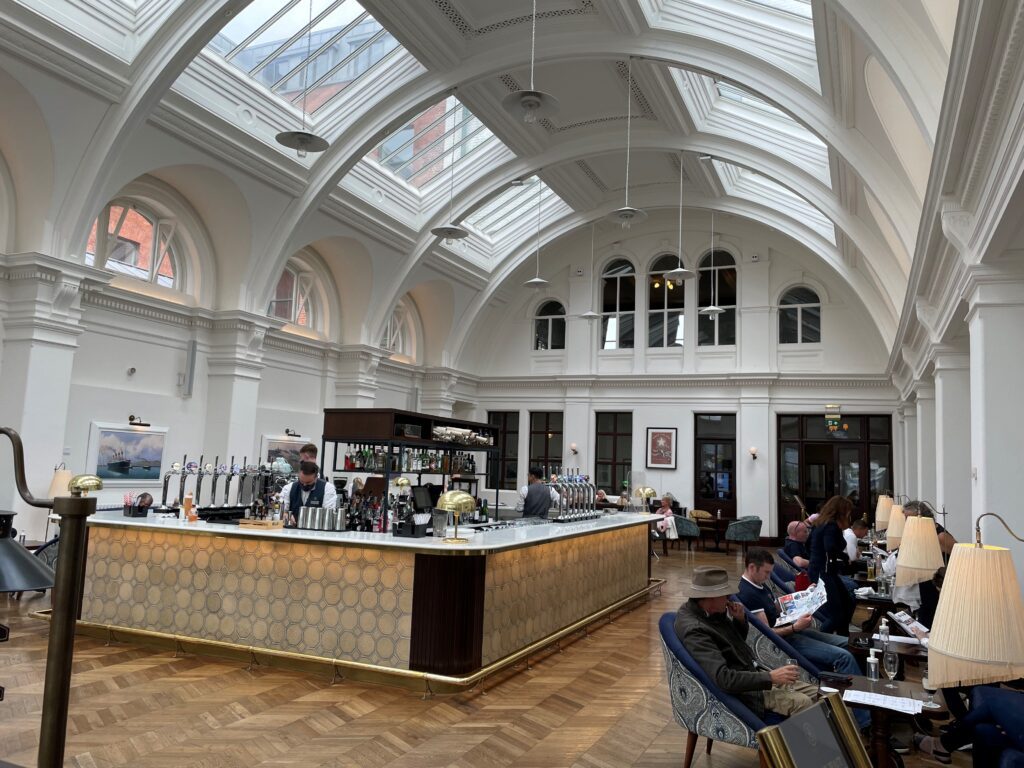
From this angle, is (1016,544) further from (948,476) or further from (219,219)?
(219,219)

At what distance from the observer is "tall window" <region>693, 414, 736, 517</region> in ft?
59.0

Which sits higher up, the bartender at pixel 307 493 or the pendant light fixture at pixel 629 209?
the pendant light fixture at pixel 629 209

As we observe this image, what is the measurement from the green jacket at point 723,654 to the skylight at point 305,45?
934 cm

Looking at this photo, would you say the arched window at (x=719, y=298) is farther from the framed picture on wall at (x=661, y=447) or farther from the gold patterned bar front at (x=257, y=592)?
the gold patterned bar front at (x=257, y=592)

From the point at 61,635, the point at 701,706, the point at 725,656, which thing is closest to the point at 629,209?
the point at 725,656

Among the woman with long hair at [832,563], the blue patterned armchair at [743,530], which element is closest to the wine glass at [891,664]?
the woman with long hair at [832,563]

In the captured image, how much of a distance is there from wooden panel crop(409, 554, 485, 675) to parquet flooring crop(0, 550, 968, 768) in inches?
10.3

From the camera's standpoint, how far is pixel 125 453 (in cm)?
1086

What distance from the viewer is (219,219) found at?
39.8ft

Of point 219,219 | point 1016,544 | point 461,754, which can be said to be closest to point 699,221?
point 219,219

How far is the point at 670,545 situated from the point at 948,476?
10.0 meters

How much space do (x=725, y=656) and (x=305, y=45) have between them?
10156mm

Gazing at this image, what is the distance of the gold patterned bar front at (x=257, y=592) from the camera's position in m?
5.62

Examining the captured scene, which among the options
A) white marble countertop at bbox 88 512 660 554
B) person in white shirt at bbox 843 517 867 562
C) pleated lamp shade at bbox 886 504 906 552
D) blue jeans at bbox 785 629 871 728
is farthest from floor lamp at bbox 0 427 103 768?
person in white shirt at bbox 843 517 867 562
